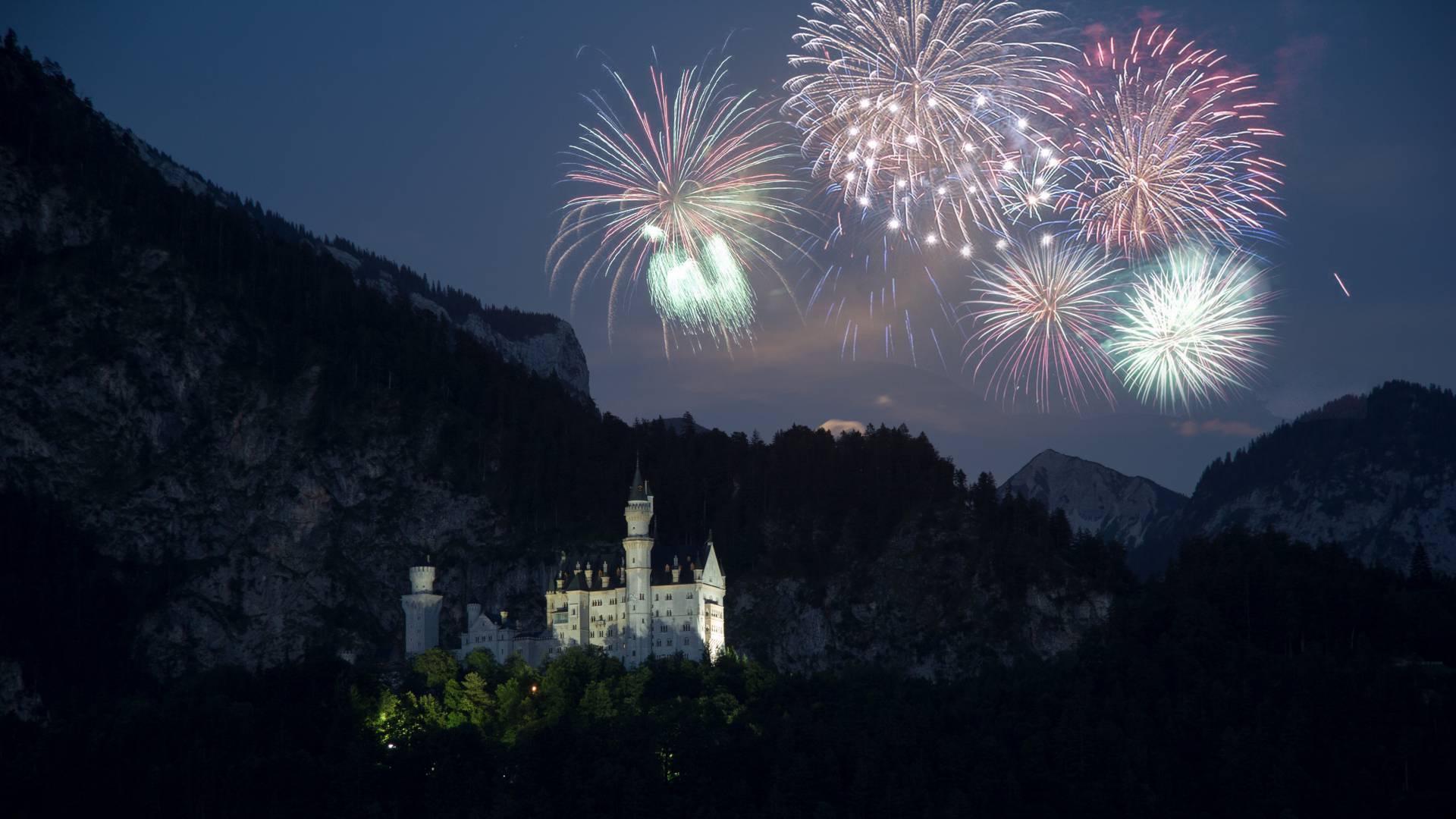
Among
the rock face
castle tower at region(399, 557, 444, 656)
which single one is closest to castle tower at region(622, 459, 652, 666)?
the rock face

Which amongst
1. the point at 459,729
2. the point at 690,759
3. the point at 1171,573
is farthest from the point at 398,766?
the point at 1171,573

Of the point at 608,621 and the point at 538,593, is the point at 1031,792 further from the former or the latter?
the point at 538,593

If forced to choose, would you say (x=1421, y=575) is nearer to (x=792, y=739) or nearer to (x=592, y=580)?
(x=792, y=739)

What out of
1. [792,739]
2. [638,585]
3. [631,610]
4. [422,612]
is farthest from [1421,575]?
[422,612]

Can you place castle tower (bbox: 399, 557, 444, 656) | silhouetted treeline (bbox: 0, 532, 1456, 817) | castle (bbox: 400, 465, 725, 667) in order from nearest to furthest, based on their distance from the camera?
silhouetted treeline (bbox: 0, 532, 1456, 817)
castle (bbox: 400, 465, 725, 667)
castle tower (bbox: 399, 557, 444, 656)

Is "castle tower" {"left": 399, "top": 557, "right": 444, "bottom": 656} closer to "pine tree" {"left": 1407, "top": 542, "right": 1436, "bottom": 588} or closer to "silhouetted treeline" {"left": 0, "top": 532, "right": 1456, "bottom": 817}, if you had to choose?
"silhouetted treeline" {"left": 0, "top": 532, "right": 1456, "bottom": 817}

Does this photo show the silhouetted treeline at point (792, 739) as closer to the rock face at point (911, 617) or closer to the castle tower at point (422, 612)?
the castle tower at point (422, 612)
